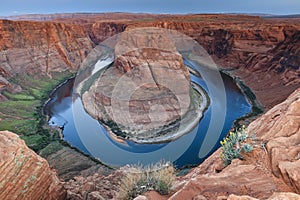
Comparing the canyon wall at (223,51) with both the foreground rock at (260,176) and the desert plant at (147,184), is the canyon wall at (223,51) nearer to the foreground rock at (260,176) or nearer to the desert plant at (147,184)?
the foreground rock at (260,176)

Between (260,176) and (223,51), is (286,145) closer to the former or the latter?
(260,176)

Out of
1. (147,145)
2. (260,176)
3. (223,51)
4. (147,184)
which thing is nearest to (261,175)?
(260,176)

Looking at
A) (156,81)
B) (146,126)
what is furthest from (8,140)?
(156,81)

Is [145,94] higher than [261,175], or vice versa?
[261,175]

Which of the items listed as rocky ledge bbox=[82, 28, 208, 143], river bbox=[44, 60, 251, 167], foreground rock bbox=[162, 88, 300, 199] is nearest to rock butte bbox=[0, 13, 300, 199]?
foreground rock bbox=[162, 88, 300, 199]

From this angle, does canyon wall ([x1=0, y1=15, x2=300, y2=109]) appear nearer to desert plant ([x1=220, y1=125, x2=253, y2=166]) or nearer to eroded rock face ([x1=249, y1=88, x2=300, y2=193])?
eroded rock face ([x1=249, y1=88, x2=300, y2=193])

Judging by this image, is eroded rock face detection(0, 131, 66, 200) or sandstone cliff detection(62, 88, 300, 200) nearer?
sandstone cliff detection(62, 88, 300, 200)

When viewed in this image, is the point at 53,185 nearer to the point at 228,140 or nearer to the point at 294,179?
the point at 228,140
